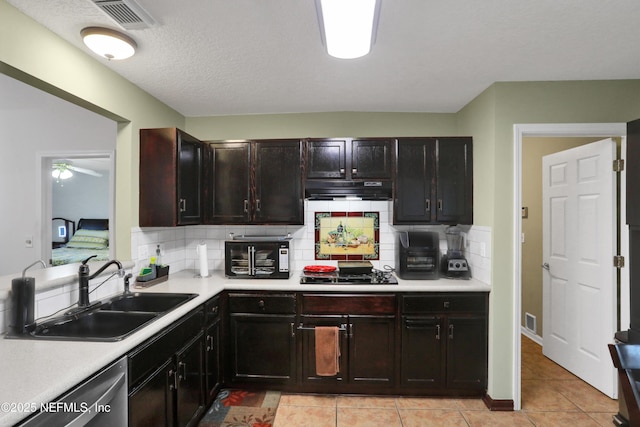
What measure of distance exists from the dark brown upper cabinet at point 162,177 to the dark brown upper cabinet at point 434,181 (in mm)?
1895

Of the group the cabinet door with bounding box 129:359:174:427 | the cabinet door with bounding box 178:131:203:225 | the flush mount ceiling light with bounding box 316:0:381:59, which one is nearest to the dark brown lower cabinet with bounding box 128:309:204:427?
the cabinet door with bounding box 129:359:174:427

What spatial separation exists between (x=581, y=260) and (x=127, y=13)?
151 inches

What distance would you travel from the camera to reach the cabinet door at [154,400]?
5.05ft

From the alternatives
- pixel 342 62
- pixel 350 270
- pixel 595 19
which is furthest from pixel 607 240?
pixel 342 62

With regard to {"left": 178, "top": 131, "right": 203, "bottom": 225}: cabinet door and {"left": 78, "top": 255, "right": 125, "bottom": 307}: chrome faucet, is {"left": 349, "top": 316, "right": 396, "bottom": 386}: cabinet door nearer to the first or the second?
{"left": 178, "top": 131, "right": 203, "bottom": 225}: cabinet door

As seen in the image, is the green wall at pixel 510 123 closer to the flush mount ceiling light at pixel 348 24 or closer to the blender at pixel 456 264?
the blender at pixel 456 264

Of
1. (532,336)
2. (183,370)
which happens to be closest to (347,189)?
(183,370)

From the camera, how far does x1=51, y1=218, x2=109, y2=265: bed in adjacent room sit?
11.7ft

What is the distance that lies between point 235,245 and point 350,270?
3.53 ft

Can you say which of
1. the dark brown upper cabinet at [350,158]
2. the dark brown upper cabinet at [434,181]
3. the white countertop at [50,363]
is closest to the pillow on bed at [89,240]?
the white countertop at [50,363]

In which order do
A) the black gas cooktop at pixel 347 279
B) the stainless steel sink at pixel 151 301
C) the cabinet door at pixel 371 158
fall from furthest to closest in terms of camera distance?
1. the cabinet door at pixel 371 158
2. the black gas cooktop at pixel 347 279
3. the stainless steel sink at pixel 151 301

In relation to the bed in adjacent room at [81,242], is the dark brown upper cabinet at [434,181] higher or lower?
higher

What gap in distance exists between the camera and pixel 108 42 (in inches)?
72.2

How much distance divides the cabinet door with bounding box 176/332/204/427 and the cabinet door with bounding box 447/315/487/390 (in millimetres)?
1937
